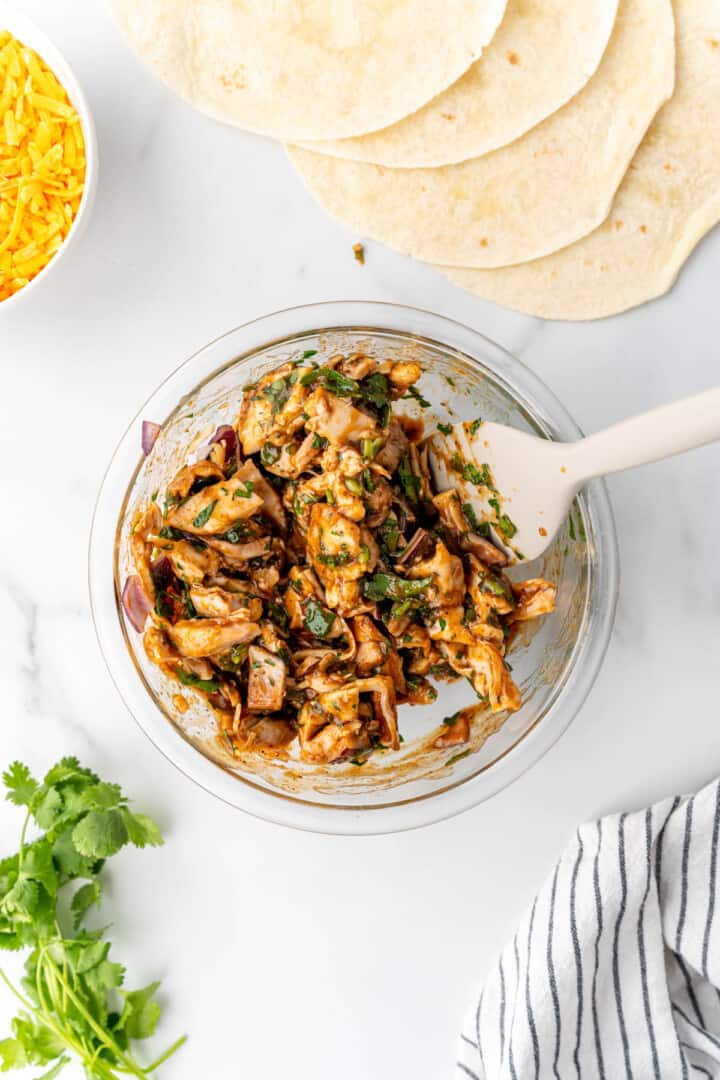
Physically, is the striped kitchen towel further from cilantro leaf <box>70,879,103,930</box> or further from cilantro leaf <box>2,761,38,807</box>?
cilantro leaf <box>2,761,38,807</box>

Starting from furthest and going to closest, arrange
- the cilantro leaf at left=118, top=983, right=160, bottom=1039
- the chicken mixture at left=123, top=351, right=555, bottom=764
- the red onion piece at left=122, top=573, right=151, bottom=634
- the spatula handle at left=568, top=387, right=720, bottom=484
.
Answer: the cilantro leaf at left=118, top=983, right=160, bottom=1039
the red onion piece at left=122, top=573, right=151, bottom=634
the chicken mixture at left=123, top=351, right=555, bottom=764
the spatula handle at left=568, top=387, right=720, bottom=484

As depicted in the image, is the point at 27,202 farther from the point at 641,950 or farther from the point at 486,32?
the point at 641,950

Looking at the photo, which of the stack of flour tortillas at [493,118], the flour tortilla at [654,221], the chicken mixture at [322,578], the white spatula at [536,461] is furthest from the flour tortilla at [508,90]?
the white spatula at [536,461]

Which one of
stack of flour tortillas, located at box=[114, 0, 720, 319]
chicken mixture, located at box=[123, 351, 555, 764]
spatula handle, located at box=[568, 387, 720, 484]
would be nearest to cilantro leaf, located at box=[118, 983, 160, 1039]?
chicken mixture, located at box=[123, 351, 555, 764]

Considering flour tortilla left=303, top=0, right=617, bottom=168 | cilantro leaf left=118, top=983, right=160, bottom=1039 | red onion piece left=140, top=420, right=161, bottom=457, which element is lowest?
cilantro leaf left=118, top=983, right=160, bottom=1039

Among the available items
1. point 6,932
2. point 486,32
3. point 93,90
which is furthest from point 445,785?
point 93,90

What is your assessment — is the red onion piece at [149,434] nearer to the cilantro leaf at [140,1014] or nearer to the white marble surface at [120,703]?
the white marble surface at [120,703]

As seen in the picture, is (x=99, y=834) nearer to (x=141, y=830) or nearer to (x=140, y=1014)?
(x=141, y=830)
